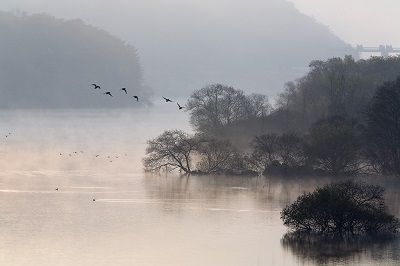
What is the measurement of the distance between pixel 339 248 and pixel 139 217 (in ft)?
38.9

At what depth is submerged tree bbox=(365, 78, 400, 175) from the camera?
2955 inches

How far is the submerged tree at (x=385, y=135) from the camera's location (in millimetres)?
75062

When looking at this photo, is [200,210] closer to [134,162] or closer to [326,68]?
[134,162]

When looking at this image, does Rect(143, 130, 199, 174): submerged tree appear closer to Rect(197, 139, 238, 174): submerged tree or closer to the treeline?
the treeline

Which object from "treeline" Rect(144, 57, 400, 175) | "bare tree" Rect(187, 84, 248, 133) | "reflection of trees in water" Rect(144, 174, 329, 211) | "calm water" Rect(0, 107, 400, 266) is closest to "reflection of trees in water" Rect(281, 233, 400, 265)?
"calm water" Rect(0, 107, 400, 266)

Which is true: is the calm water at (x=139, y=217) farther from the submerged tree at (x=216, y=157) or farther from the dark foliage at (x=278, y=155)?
the submerged tree at (x=216, y=157)

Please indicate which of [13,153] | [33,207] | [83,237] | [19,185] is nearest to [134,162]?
[13,153]

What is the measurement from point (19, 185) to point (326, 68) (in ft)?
160

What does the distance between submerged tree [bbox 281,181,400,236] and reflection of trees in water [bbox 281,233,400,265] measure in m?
0.94

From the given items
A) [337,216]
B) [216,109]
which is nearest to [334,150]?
[216,109]

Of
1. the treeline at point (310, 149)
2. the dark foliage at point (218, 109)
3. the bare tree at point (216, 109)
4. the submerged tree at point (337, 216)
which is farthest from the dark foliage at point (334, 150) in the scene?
the submerged tree at point (337, 216)

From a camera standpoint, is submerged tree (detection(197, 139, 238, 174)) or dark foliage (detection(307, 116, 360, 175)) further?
submerged tree (detection(197, 139, 238, 174))

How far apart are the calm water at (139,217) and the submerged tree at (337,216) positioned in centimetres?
146

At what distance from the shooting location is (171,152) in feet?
257
